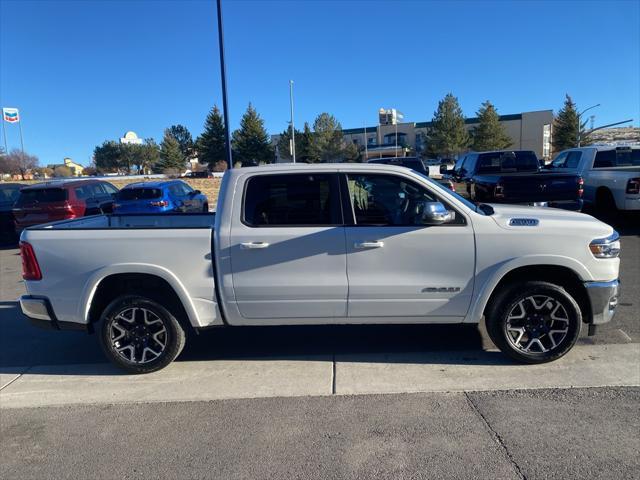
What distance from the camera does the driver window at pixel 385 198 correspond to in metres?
4.28

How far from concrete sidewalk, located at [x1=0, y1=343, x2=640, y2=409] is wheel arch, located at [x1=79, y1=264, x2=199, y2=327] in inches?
21.3

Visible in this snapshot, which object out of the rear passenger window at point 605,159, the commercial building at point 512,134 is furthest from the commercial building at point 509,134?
the rear passenger window at point 605,159

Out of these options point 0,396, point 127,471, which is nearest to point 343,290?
point 127,471

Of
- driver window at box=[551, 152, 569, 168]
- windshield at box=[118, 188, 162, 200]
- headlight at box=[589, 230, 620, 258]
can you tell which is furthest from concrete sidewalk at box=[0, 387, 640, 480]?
driver window at box=[551, 152, 569, 168]

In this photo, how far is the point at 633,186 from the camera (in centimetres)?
1053

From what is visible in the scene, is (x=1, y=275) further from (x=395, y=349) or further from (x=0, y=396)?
(x=395, y=349)

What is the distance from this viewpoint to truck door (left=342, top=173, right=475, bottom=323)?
418 cm

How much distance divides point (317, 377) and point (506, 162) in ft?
41.2

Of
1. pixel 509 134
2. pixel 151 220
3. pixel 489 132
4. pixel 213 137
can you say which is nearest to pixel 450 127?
pixel 489 132

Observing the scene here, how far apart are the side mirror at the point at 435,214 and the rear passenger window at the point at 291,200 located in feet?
2.39

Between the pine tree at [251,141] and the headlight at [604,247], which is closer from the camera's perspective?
the headlight at [604,247]

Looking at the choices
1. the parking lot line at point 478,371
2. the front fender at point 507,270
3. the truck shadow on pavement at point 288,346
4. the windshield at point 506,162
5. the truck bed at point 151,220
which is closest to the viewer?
the parking lot line at point 478,371

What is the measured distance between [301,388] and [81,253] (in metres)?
2.22

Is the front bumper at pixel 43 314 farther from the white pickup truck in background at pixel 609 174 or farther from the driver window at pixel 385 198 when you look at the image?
the white pickup truck in background at pixel 609 174
